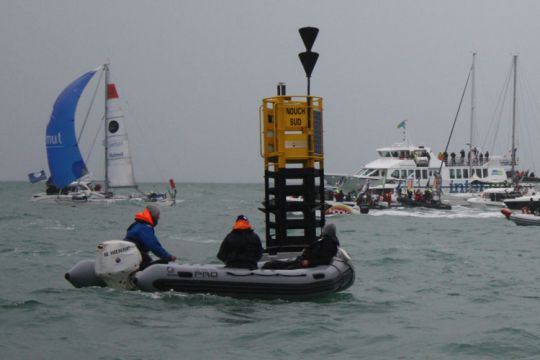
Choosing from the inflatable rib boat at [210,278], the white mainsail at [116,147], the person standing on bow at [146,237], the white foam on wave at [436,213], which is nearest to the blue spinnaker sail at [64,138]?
the white mainsail at [116,147]

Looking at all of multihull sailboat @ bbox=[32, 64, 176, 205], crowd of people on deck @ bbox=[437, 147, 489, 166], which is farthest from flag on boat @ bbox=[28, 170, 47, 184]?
crowd of people on deck @ bbox=[437, 147, 489, 166]

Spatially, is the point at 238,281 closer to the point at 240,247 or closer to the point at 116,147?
the point at 240,247

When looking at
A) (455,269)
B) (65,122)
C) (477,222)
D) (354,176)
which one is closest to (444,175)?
(354,176)

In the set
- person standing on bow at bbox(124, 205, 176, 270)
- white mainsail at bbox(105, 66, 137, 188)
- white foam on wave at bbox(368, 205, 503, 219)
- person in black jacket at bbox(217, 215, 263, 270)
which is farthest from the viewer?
white mainsail at bbox(105, 66, 137, 188)

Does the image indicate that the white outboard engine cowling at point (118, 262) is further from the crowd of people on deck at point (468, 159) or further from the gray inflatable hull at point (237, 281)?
the crowd of people on deck at point (468, 159)

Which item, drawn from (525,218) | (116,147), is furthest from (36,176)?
(525,218)

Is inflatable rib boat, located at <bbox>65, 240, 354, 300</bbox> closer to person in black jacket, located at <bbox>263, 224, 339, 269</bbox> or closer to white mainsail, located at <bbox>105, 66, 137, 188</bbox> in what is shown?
person in black jacket, located at <bbox>263, 224, 339, 269</bbox>

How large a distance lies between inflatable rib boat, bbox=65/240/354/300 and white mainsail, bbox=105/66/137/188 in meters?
44.0

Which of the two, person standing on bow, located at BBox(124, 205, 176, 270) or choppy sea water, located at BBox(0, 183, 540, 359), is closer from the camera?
choppy sea water, located at BBox(0, 183, 540, 359)

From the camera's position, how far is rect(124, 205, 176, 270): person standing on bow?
44.5 feet

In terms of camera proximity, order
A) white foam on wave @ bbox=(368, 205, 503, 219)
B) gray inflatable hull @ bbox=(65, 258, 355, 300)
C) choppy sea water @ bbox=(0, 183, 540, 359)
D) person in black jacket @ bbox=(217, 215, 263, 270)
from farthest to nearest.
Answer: white foam on wave @ bbox=(368, 205, 503, 219) < person in black jacket @ bbox=(217, 215, 263, 270) < gray inflatable hull @ bbox=(65, 258, 355, 300) < choppy sea water @ bbox=(0, 183, 540, 359)

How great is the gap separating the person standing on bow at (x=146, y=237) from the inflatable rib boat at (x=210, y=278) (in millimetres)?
306

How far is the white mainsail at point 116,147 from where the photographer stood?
56.6 meters

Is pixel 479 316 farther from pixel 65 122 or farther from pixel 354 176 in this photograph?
pixel 354 176
